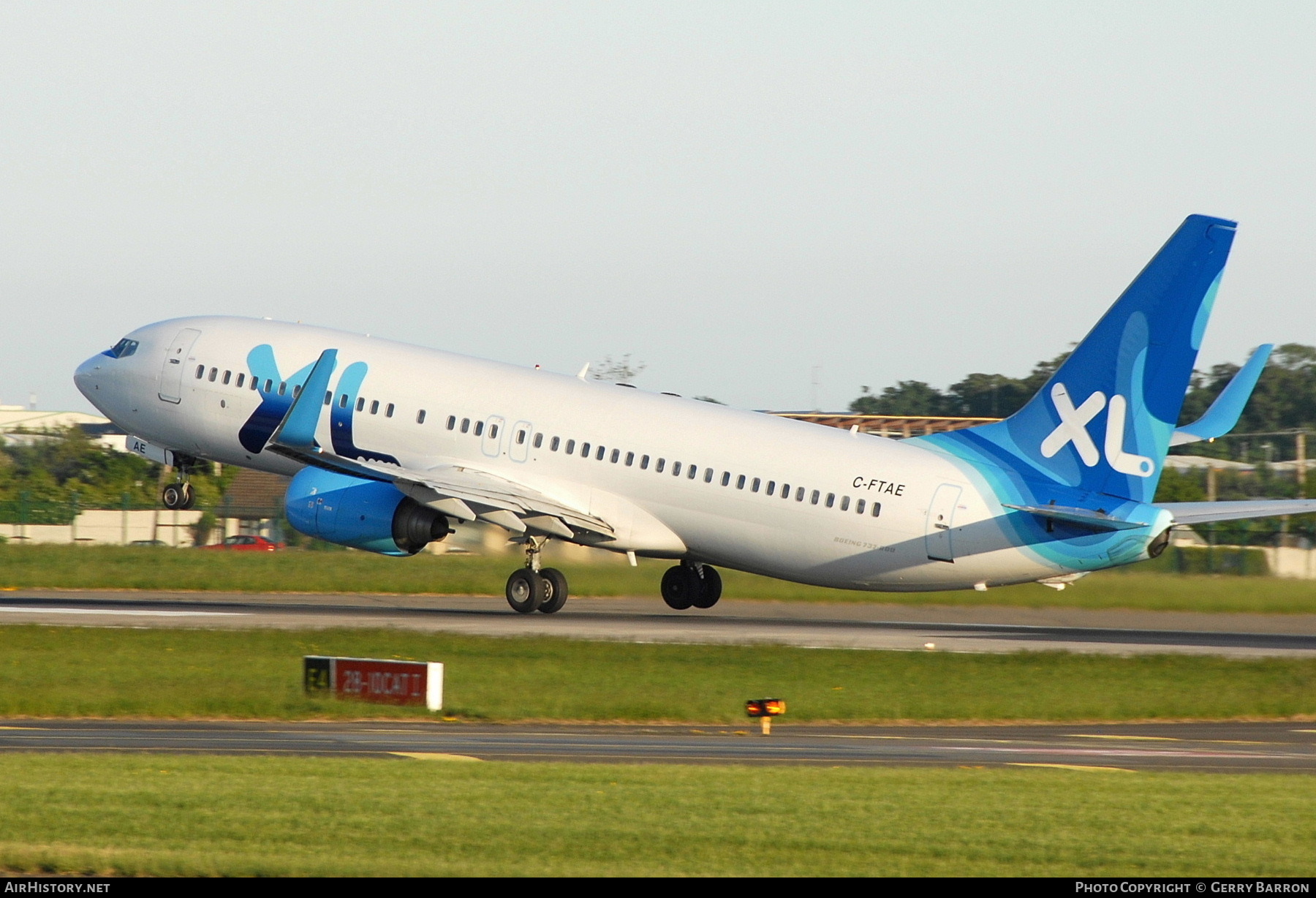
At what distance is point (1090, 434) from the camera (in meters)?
36.4

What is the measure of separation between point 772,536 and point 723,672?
31.3 ft

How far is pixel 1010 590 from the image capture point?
146 ft

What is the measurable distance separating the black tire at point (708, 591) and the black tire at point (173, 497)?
14309mm

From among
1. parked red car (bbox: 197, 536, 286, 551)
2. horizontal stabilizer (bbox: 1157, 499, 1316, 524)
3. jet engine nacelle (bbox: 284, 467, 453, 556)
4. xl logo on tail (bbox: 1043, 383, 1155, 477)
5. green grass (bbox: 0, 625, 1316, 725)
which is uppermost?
xl logo on tail (bbox: 1043, 383, 1155, 477)

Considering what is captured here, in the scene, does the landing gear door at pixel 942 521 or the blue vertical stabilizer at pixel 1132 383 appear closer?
the blue vertical stabilizer at pixel 1132 383

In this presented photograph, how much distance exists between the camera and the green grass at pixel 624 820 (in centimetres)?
1364

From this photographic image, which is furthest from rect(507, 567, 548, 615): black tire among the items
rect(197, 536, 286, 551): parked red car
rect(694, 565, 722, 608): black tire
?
rect(197, 536, 286, 551): parked red car

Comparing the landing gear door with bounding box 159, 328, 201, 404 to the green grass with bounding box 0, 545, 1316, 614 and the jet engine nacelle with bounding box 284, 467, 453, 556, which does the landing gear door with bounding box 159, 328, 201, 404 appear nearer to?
the jet engine nacelle with bounding box 284, 467, 453, 556

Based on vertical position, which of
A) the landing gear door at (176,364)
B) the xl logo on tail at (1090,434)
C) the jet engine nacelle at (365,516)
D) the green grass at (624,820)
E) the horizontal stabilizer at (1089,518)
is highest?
the landing gear door at (176,364)

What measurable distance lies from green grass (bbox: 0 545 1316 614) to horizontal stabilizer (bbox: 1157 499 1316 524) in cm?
558

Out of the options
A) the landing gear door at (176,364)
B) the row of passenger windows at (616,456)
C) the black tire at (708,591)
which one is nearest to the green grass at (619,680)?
the row of passenger windows at (616,456)

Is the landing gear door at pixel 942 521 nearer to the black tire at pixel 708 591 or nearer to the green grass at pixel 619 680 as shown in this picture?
the green grass at pixel 619 680

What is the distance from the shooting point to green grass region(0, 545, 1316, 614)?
42.7 metres
